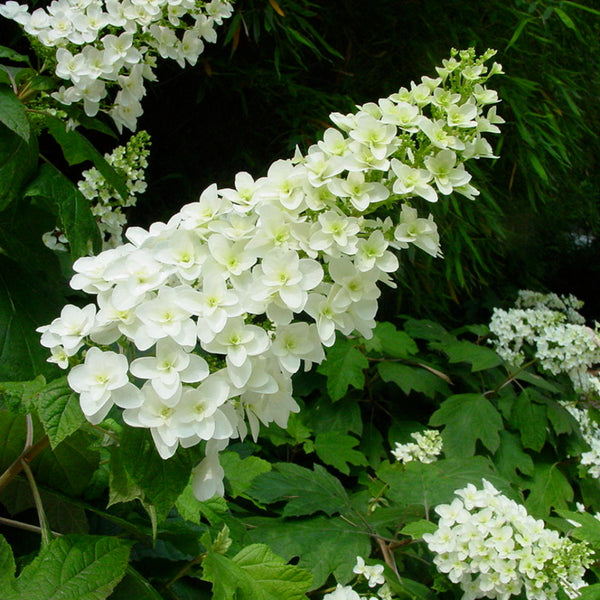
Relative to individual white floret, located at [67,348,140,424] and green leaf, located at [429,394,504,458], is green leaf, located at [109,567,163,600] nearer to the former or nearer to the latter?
individual white floret, located at [67,348,140,424]

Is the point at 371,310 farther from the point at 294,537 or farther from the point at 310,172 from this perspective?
the point at 294,537

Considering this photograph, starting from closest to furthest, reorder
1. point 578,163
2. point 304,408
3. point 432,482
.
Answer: point 432,482
point 304,408
point 578,163

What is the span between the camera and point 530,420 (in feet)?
7.32

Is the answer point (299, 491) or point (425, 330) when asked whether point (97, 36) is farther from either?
point (425, 330)

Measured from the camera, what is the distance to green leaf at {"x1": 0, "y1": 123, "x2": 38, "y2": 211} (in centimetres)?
117

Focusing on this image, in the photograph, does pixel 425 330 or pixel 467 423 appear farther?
pixel 425 330

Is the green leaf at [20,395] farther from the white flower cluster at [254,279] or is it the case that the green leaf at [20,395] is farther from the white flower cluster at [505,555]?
the white flower cluster at [505,555]

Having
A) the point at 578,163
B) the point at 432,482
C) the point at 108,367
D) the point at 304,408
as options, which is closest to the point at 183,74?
the point at 304,408

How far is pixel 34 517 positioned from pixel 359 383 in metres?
1.14

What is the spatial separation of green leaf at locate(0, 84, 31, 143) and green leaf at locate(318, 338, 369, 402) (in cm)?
121

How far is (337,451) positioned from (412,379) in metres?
0.46

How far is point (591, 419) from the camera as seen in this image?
238 centimetres

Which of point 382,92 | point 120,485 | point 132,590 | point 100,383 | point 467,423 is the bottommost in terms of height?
point 467,423

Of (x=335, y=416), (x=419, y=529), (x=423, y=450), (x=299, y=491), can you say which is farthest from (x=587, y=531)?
(x=335, y=416)
